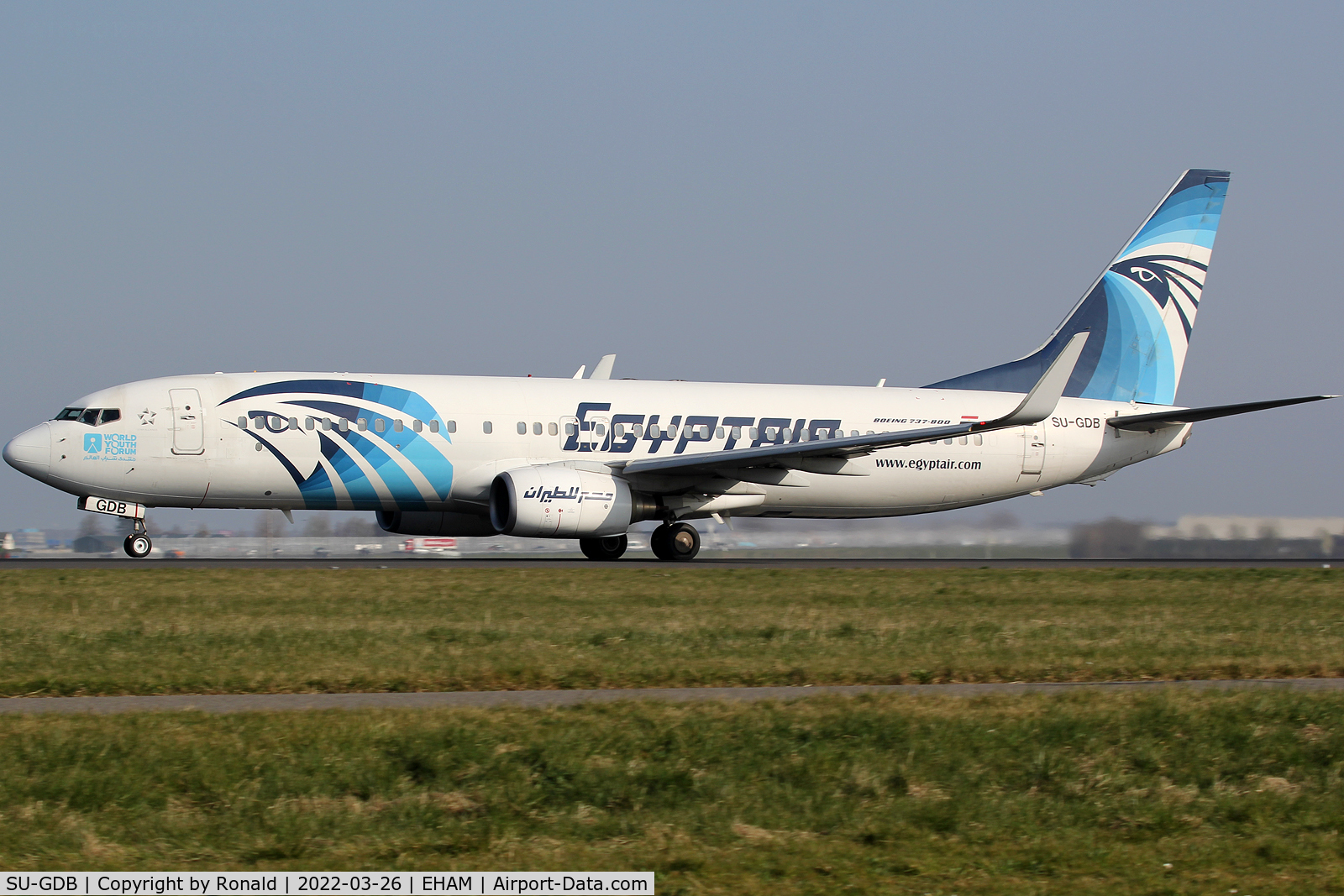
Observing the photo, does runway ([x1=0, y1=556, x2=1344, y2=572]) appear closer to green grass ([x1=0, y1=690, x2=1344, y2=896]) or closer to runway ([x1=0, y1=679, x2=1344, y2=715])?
runway ([x1=0, y1=679, x2=1344, y2=715])

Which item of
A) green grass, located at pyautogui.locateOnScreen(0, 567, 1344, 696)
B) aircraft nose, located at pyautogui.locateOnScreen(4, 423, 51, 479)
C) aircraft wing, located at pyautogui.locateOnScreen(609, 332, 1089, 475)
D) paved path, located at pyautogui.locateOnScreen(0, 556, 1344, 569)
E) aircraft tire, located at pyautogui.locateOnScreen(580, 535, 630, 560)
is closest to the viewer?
green grass, located at pyautogui.locateOnScreen(0, 567, 1344, 696)

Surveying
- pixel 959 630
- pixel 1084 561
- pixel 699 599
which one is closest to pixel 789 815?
pixel 959 630

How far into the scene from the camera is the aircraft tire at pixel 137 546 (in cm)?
2845

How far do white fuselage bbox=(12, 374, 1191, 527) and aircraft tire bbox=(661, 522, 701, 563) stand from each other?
0.96 meters

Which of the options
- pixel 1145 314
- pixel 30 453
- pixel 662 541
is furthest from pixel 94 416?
pixel 1145 314

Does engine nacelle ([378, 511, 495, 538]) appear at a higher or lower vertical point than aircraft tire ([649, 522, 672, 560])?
higher

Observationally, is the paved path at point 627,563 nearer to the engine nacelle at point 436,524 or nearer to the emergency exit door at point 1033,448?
the engine nacelle at point 436,524

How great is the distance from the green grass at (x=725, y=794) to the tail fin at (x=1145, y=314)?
2730cm

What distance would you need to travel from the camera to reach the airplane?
2859cm

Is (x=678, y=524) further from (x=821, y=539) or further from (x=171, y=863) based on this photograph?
(x=171, y=863)

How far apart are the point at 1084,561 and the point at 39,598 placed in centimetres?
2277

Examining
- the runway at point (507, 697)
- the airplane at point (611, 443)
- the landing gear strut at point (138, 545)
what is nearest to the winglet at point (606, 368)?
the airplane at point (611, 443)
